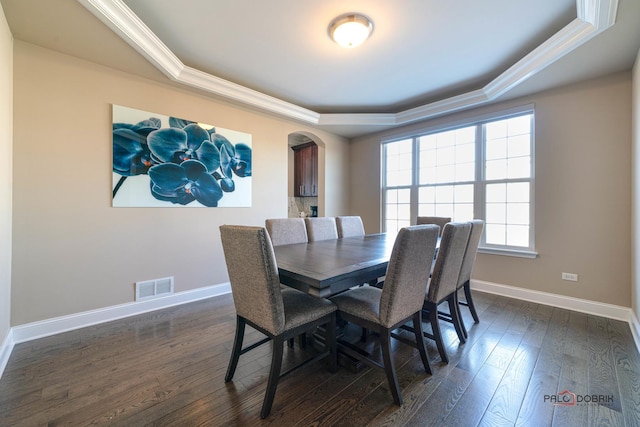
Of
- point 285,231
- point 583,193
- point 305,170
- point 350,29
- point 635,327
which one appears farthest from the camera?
point 305,170

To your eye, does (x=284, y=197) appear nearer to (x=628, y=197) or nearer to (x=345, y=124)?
(x=345, y=124)

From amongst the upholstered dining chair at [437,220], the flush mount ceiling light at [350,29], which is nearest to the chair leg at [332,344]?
the upholstered dining chair at [437,220]

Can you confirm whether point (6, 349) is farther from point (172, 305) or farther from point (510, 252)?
point (510, 252)

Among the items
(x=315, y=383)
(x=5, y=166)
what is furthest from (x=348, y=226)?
(x=5, y=166)

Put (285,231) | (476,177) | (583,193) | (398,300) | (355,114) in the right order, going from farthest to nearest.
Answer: (355,114) → (476,177) → (583,193) → (285,231) → (398,300)

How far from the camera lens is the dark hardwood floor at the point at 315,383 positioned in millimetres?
1407

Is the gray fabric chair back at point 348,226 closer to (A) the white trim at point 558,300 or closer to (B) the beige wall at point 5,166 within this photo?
(A) the white trim at point 558,300

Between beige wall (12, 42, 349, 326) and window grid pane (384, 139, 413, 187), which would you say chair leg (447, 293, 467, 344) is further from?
beige wall (12, 42, 349, 326)

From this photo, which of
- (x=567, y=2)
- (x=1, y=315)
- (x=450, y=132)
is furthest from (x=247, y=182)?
(x=567, y=2)

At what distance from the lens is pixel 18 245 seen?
7.12 feet

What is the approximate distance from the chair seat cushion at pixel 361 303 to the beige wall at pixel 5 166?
2.45 meters

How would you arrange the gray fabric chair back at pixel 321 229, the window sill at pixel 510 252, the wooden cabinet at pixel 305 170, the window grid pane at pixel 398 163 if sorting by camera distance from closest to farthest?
1. the gray fabric chair back at pixel 321 229
2. the window sill at pixel 510 252
3. the window grid pane at pixel 398 163
4. the wooden cabinet at pixel 305 170

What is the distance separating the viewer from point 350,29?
212 cm

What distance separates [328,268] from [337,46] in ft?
6.96
